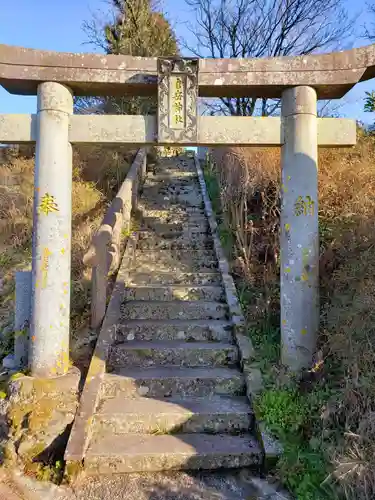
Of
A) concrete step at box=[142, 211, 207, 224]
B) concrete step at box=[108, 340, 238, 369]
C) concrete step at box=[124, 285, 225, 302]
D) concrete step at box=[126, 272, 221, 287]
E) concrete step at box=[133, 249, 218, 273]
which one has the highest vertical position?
concrete step at box=[142, 211, 207, 224]

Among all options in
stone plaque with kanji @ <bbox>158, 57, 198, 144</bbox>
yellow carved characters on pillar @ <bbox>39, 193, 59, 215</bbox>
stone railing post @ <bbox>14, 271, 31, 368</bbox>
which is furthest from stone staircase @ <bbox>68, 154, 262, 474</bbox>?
stone plaque with kanji @ <bbox>158, 57, 198, 144</bbox>

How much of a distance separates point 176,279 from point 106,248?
1.47m

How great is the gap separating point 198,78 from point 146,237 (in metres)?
3.87

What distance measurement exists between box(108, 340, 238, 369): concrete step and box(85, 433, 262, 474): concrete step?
3.47ft

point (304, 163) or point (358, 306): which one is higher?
point (304, 163)

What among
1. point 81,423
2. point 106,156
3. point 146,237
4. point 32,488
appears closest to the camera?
point 32,488

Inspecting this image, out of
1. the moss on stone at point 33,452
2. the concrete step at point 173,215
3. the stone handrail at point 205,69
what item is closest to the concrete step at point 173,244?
the concrete step at point 173,215

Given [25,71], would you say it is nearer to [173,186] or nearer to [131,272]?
[131,272]

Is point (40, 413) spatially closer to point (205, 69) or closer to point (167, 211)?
point (205, 69)

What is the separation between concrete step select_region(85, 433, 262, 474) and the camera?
10.9 feet

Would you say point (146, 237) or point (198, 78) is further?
point (146, 237)

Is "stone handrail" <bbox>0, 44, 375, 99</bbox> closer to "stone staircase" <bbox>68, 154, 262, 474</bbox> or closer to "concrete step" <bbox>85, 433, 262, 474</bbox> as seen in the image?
"stone staircase" <bbox>68, 154, 262, 474</bbox>

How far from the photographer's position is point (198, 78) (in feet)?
13.5

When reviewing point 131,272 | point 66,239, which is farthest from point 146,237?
point 66,239
